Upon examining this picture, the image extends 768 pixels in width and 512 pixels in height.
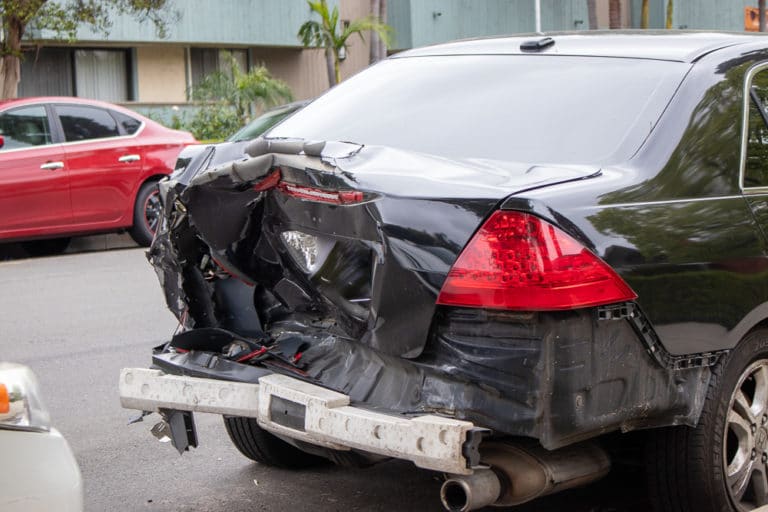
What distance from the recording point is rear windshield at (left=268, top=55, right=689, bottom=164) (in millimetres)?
4051

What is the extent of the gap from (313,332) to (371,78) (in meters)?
1.34

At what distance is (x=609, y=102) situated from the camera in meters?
4.17

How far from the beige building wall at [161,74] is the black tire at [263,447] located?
23.4 meters

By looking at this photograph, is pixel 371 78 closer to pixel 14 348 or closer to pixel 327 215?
pixel 327 215

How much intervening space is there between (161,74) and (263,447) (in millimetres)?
24194

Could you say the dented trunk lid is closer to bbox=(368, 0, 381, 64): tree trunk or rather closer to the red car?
the red car

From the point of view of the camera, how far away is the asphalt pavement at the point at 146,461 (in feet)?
15.6

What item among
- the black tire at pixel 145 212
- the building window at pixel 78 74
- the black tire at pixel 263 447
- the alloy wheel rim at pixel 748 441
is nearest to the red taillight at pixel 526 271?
the alloy wheel rim at pixel 748 441

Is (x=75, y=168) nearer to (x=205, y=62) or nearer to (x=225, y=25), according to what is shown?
(x=225, y=25)

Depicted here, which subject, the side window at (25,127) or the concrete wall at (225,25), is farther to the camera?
the concrete wall at (225,25)

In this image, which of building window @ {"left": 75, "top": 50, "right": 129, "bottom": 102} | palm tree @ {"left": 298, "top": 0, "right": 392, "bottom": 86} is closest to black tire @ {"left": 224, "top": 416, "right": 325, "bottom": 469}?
palm tree @ {"left": 298, "top": 0, "right": 392, "bottom": 86}

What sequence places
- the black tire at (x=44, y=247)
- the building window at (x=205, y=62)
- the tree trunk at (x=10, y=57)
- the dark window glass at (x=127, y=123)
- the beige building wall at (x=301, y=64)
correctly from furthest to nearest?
the beige building wall at (x=301, y=64), the building window at (x=205, y=62), the tree trunk at (x=10, y=57), the black tire at (x=44, y=247), the dark window glass at (x=127, y=123)

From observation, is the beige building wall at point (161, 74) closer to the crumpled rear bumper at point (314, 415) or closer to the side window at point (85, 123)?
the side window at point (85, 123)

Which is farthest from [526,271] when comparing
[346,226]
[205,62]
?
[205,62]
